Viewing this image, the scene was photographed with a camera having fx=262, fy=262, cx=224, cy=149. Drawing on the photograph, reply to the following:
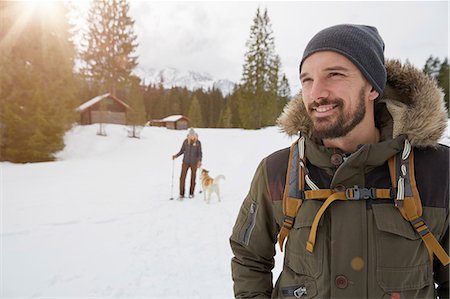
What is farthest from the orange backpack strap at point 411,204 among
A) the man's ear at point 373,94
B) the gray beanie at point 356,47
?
the gray beanie at point 356,47

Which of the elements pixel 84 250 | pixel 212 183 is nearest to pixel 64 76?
pixel 212 183

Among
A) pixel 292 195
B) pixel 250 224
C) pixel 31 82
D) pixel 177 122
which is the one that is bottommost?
pixel 250 224

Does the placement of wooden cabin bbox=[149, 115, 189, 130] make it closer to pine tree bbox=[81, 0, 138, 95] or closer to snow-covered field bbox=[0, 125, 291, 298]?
pine tree bbox=[81, 0, 138, 95]

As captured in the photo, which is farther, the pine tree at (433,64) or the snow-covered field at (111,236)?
the pine tree at (433,64)

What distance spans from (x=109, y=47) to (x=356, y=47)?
3920 centimetres

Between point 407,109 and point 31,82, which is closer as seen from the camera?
point 407,109

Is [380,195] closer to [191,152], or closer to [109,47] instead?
[191,152]

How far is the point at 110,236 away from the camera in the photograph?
5754 millimetres

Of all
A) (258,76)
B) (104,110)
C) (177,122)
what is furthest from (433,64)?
(104,110)

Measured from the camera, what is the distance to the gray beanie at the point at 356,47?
5.51ft

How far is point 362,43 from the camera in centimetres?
172

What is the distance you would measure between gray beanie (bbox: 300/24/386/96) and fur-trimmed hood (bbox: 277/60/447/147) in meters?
0.20

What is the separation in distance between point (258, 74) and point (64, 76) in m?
23.9

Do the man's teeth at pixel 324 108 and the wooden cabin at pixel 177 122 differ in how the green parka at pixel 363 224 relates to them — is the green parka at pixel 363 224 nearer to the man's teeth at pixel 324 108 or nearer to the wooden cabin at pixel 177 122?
the man's teeth at pixel 324 108
